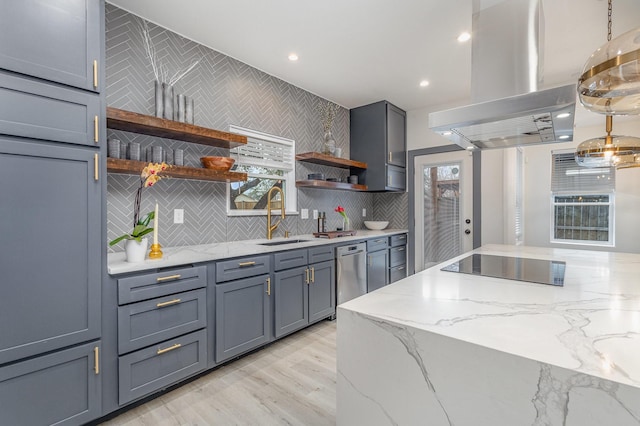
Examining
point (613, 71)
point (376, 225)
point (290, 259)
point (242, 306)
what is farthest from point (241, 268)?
point (376, 225)

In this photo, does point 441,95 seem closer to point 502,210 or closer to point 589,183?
point 502,210

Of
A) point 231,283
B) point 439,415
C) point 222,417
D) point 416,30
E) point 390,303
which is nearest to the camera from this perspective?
point 439,415

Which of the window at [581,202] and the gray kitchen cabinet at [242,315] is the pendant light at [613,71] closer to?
the gray kitchen cabinet at [242,315]

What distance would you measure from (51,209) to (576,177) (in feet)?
17.8

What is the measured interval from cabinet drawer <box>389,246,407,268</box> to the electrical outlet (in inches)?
108

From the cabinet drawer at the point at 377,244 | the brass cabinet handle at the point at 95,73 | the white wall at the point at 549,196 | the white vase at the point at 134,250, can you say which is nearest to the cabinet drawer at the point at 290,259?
the white vase at the point at 134,250

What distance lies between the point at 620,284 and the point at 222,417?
89.0 inches

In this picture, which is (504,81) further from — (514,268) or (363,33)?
(363,33)

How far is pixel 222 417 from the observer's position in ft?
6.00

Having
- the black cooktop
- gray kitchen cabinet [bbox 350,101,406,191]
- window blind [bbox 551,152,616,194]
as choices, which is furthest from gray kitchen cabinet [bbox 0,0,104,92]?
window blind [bbox 551,152,616,194]

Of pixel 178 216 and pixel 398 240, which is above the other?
pixel 178 216

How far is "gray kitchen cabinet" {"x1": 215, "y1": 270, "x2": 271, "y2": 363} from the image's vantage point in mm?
2256

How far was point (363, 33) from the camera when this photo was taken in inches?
103

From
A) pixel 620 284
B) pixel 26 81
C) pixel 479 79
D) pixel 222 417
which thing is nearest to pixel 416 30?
pixel 479 79
